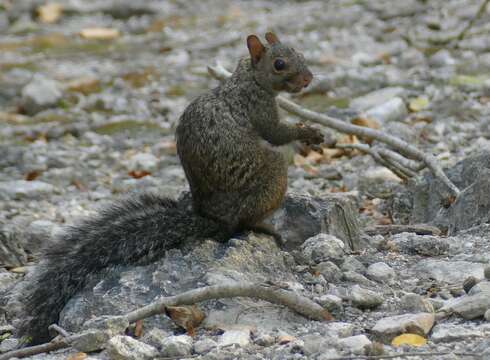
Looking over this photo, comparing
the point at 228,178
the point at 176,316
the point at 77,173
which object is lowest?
the point at 77,173

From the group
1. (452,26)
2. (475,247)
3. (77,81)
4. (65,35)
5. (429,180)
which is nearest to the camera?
(475,247)

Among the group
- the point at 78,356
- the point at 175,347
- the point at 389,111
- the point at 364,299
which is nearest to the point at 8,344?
the point at 78,356

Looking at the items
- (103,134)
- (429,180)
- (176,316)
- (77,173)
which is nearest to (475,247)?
(429,180)

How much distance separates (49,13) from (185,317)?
12136 millimetres

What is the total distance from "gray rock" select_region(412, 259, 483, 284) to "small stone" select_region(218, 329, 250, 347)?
3.28 ft

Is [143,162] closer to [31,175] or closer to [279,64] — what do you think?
[31,175]

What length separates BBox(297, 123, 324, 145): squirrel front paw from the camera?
4.76 metres

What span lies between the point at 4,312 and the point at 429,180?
2486 millimetres

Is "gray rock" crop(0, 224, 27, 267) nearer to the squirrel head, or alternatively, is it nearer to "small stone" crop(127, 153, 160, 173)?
the squirrel head

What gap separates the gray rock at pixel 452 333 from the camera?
326 cm

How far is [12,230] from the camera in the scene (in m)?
5.54

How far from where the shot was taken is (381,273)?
411 centimetres

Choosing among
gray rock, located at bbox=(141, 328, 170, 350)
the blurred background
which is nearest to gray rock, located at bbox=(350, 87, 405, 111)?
the blurred background

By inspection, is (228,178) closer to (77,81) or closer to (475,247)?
(475,247)
